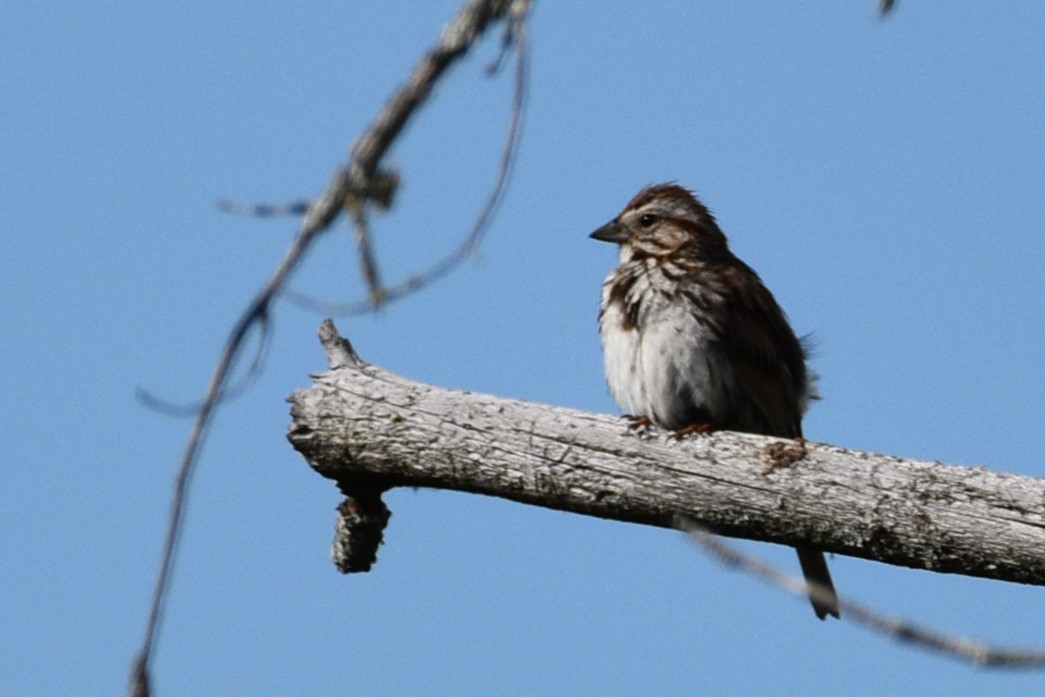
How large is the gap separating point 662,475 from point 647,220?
6.77 ft

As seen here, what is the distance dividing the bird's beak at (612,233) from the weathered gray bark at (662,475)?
180 cm

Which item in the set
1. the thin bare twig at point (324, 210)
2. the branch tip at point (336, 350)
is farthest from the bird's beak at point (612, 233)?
the thin bare twig at point (324, 210)

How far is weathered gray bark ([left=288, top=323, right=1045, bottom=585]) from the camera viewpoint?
5.15 meters

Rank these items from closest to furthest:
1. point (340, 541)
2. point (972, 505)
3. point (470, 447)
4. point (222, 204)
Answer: point (222, 204), point (972, 505), point (470, 447), point (340, 541)

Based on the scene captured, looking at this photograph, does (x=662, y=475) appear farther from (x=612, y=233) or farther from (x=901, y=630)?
(x=901, y=630)

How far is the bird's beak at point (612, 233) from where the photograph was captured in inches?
288

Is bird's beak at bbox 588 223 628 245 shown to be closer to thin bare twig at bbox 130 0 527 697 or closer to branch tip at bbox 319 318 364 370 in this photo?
branch tip at bbox 319 318 364 370

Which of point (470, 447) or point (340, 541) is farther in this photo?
point (340, 541)

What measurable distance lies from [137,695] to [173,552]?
0.26 metres

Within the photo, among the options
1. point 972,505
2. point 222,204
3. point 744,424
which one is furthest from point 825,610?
point 222,204

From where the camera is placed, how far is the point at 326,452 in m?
5.80

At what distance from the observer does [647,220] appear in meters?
7.28

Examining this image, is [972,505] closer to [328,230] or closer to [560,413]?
[560,413]

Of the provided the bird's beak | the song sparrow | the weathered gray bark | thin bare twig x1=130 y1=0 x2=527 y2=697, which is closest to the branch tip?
the weathered gray bark
